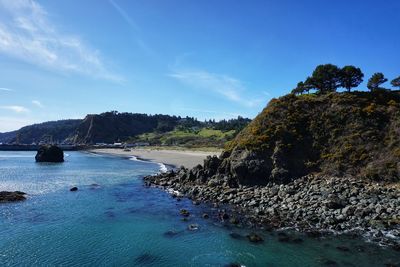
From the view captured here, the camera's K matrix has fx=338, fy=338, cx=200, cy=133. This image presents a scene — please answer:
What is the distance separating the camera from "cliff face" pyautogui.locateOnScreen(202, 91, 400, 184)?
167ft

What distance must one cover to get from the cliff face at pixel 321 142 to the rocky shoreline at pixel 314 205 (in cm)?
231

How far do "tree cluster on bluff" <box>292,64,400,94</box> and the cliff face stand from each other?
532cm

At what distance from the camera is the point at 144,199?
173 feet

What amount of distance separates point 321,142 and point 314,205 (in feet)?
64.4

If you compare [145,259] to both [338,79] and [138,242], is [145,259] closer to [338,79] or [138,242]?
[138,242]

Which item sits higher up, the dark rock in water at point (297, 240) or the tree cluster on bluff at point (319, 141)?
the tree cluster on bluff at point (319, 141)

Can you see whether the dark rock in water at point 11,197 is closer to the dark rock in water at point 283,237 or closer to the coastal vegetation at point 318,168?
the coastal vegetation at point 318,168

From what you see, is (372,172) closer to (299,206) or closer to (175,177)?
(299,206)

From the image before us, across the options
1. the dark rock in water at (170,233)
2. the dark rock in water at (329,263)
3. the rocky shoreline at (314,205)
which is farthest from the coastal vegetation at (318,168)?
the dark rock in water at (170,233)

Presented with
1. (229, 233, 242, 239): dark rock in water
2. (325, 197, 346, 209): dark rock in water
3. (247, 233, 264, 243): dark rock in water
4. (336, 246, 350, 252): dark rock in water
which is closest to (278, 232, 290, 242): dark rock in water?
(247, 233, 264, 243): dark rock in water

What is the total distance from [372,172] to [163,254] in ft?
107

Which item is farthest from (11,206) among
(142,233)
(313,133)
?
(313,133)

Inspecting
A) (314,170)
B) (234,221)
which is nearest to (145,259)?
(234,221)

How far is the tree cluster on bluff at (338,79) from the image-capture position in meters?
70.7
